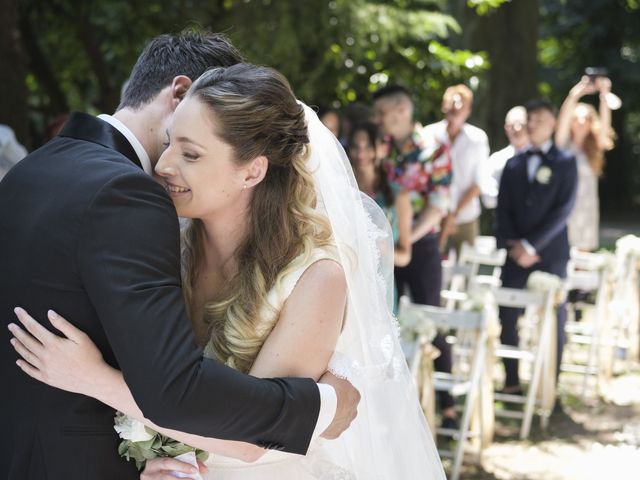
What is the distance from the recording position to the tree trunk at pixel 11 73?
6.59 metres

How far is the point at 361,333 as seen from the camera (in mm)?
2717

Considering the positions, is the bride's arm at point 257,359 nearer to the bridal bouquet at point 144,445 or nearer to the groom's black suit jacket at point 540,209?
the bridal bouquet at point 144,445

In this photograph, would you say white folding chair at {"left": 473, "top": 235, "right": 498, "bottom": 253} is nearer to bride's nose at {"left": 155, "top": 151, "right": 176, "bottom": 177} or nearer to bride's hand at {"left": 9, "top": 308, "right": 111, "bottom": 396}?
bride's nose at {"left": 155, "top": 151, "right": 176, "bottom": 177}

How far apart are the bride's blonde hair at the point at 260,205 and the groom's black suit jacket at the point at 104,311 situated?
256mm

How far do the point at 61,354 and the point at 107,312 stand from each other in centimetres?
20

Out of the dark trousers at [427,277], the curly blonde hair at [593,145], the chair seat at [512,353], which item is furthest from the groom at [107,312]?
the curly blonde hair at [593,145]

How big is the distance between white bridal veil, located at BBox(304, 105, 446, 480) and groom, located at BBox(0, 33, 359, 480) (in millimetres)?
356

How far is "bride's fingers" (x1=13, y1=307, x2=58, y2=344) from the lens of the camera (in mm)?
2080

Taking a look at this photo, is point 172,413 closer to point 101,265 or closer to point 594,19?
point 101,265

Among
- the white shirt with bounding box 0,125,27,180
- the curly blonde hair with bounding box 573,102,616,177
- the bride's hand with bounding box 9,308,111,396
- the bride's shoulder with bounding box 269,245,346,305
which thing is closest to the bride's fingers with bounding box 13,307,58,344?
the bride's hand with bounding box 9,308,111,396

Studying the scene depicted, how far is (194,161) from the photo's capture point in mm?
2299

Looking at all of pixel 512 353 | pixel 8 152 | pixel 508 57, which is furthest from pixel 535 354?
pixel 508 57

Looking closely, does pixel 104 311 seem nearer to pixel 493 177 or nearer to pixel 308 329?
pixel 308 329

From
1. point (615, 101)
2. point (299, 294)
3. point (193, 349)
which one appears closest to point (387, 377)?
point (299, 294)
